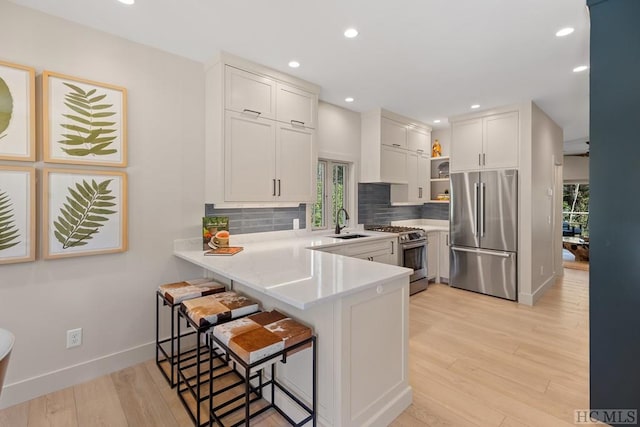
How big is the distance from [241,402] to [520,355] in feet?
7.71

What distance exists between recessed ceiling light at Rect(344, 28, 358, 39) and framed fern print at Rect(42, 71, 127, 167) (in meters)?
1.76

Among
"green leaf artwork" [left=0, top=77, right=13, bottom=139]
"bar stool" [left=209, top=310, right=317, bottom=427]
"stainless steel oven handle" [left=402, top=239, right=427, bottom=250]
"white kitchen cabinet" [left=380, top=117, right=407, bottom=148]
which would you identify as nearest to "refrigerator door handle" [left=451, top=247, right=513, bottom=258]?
"stainless steel oven handle" [left=402, top=239, right=427, bottom=250]

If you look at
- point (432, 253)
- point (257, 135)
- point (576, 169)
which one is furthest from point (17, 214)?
point (576, 169)

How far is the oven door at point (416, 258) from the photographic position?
4105mm

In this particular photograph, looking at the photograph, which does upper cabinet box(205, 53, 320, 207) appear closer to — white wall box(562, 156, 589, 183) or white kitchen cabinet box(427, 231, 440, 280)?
white kitchen cabinet box(427, 231, 440, 280)

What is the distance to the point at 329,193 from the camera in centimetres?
410

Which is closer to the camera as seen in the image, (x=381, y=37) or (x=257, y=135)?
(x=381, y=37)

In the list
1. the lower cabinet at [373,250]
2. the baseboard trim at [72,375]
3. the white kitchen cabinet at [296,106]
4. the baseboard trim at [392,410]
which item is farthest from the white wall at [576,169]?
the baseboard trim at [72,375]

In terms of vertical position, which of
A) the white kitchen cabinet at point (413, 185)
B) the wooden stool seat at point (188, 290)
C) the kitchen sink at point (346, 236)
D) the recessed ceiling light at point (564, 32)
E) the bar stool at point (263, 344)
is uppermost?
the recessed ceiling light at point (564, 32)

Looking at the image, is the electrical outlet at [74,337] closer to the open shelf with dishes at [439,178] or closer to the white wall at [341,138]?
the white wall at [341,138]

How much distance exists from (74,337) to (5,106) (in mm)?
1607

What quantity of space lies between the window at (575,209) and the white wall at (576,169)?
0.50 metres

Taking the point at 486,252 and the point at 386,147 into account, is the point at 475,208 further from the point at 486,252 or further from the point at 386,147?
the point at 386,147

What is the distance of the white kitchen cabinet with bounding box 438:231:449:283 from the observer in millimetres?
4730
